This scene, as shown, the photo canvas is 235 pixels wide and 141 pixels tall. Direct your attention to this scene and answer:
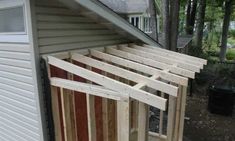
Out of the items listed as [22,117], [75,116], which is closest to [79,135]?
[75,116]

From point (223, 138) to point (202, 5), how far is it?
1056 cm

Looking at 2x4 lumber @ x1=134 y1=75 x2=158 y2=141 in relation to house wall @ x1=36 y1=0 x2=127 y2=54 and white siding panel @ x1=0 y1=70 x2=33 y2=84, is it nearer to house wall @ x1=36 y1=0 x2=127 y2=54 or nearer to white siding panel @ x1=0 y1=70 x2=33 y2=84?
house wall @ x1=36 y1=0 x2=127 y2=54

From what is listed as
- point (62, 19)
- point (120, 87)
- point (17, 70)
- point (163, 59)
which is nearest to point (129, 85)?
point (120, 87)

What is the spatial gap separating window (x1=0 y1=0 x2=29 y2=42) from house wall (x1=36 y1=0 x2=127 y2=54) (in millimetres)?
Answer: 242

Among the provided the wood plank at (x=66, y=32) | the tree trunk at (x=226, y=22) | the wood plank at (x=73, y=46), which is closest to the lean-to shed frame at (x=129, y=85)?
the wood plank at (x=73, y=46)

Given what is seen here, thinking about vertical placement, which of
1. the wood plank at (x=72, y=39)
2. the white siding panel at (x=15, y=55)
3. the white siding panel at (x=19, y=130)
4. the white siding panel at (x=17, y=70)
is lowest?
the white siding panel at (x=19, y=130)

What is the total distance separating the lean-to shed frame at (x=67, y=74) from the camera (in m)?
2.74

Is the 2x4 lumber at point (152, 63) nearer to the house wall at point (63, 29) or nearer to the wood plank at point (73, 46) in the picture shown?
the wood plank at point (73, 46)

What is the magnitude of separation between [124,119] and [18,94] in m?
2.09

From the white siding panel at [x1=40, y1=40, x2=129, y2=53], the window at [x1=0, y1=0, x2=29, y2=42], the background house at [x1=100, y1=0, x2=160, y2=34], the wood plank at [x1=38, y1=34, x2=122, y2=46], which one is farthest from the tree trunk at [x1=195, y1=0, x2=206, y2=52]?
the window at [x1=0, y1=0, x2=29, y2=42]

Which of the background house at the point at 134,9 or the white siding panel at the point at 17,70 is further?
the background house at the point at 134,9

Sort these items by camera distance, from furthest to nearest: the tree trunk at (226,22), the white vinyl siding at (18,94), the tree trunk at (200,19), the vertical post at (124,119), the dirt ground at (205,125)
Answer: the tree trunk at (200,19) → the tree trunk at (226,22) → the dirt ground at (205,125) → the white vinyl siding at (18,94) → the vertical post at (124,119)

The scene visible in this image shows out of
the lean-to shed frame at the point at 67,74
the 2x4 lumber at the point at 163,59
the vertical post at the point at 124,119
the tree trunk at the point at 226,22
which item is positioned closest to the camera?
the vertical post at the point at 124,119

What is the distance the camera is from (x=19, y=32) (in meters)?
3.19
